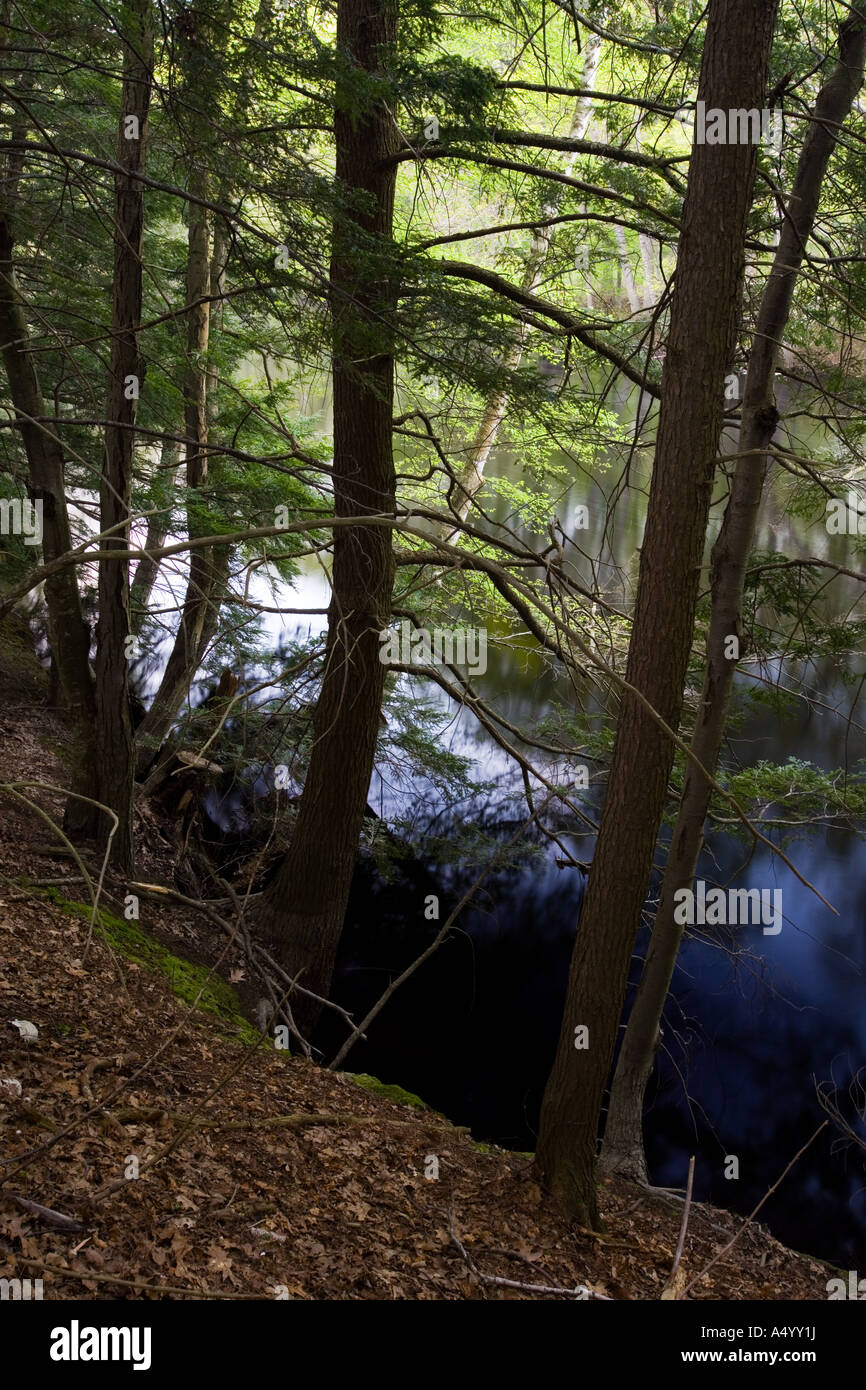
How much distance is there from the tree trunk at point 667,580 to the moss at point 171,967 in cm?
202

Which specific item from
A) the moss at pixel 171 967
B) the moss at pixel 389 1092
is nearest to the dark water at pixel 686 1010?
the moss at pixel 389 1092

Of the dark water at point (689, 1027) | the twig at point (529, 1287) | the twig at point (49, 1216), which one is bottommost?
the dark water at point (689, 1027)

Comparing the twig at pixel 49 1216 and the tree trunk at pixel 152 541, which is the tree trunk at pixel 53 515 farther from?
the twig at pixel 49 1216

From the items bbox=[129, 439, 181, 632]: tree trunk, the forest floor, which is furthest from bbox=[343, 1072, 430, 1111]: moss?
bbox=[129, 439, 181, 632]: tree trunk

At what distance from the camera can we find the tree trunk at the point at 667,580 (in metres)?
3.83

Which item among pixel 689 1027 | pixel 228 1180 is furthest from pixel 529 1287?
pixel 689 1027

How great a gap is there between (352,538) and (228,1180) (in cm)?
386

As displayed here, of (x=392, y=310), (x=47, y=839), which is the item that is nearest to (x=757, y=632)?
(x=392, y=310)

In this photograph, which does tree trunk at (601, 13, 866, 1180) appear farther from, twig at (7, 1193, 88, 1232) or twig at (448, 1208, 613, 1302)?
twig at (7, 1193, 88, 1232)

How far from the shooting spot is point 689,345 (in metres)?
3.94

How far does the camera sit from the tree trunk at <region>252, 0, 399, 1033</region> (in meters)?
4.79

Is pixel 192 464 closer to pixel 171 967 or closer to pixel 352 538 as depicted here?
pixel 352 538

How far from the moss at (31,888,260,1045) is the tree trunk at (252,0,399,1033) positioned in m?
0.56
